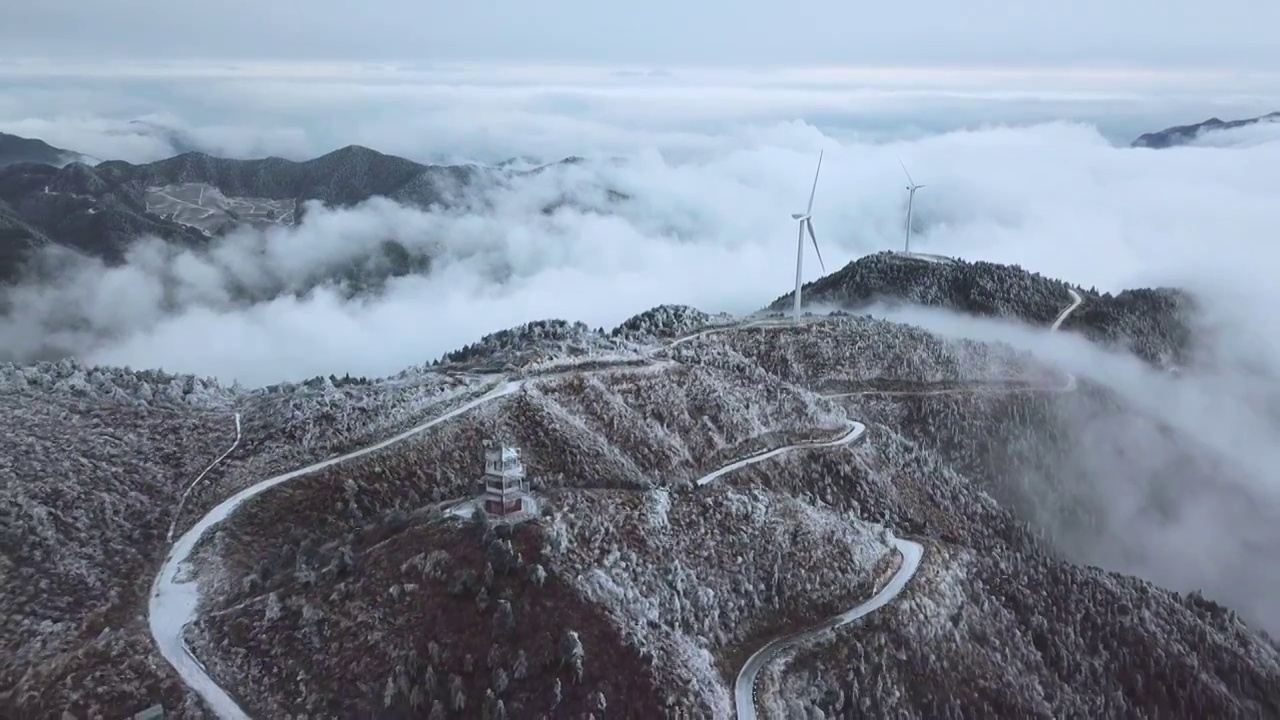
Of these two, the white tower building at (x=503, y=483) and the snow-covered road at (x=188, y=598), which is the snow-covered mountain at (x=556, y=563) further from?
the white tower building at (x=503, y=483)

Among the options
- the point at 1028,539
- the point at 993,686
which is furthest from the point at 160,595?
the point at 1028,539

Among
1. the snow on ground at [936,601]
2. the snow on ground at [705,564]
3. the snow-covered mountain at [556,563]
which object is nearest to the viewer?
the snow-covered mountain at [556,563]

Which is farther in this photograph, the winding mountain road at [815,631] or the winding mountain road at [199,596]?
the winding mountain road at [815,631]

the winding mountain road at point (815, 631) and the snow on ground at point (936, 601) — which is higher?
the winding mountain road at point (815, 631)

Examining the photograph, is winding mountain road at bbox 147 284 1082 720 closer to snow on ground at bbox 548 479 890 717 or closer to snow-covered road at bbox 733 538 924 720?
snow-covered road at bbox 733 538 924 720

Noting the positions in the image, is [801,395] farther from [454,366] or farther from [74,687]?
[74,687]

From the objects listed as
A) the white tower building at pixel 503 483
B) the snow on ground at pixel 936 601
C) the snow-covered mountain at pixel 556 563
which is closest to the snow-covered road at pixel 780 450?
the snow-covered mountain at pixel 556 563

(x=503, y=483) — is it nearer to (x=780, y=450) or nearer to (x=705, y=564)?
(x=705, y=564)
